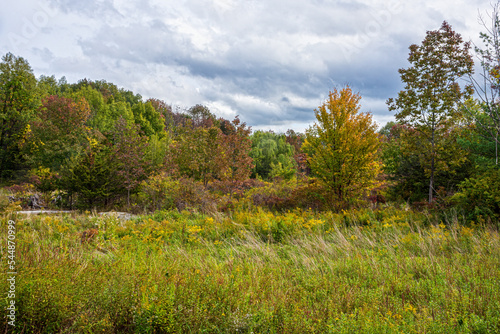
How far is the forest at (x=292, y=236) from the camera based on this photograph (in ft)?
7.27

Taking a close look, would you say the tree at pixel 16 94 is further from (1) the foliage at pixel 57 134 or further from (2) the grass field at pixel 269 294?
(2) the grass field at pixel 269 294

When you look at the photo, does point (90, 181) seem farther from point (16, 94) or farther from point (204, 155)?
point (16, 94)

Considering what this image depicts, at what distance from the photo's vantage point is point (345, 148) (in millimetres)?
7844

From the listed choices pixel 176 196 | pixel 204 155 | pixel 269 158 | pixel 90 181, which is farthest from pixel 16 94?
pixel 269 158

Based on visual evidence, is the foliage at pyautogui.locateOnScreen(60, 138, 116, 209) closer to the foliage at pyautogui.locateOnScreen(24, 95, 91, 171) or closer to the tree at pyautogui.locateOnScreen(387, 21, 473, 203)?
the foliage at pyautogui.locateOnScreen(24, 95, 91, 171)

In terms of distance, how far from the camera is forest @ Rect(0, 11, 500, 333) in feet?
7.27

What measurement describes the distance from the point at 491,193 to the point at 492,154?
353 centimetres

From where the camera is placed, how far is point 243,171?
49.2 ft

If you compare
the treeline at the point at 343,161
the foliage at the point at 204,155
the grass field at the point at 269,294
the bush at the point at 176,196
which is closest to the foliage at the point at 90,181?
the treeline at the point at 343,161

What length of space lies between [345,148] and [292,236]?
12.3 ft

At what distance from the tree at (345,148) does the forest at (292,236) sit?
4 cm

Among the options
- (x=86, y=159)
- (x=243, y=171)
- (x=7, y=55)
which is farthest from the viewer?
(x=7, y=55)

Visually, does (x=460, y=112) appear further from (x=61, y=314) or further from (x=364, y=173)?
(x=61, y=314)

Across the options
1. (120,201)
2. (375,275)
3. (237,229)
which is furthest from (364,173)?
(120,201)
